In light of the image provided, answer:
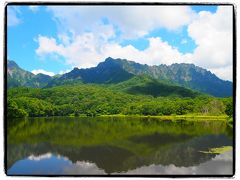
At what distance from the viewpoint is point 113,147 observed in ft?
19.5

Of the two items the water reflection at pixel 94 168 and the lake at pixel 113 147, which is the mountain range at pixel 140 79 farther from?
the water reflection at pixel 94 168

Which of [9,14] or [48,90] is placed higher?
[9,14]

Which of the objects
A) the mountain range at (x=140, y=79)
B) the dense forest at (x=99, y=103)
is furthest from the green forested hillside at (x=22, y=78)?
the dense forest at (x=99, y=103)

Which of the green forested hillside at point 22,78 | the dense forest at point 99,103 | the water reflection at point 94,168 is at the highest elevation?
the green forested hillside at point 22,78

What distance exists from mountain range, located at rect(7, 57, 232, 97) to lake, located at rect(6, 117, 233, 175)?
1.86ft

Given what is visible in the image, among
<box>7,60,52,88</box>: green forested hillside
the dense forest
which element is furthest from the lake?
<box>7,60,52,88</box>: green forested hillside

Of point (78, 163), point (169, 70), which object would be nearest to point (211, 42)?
point (169, 70)

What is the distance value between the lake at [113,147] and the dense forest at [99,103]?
156 millimetres

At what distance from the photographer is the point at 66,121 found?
21.2ft

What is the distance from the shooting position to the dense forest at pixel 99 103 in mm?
6305

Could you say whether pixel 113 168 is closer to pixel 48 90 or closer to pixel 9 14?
pixel 48 90

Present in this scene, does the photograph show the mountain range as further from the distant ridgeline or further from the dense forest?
the dense forest

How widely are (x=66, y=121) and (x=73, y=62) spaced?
107 cm

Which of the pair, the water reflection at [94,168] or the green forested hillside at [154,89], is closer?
the water reflection at [94,168]
